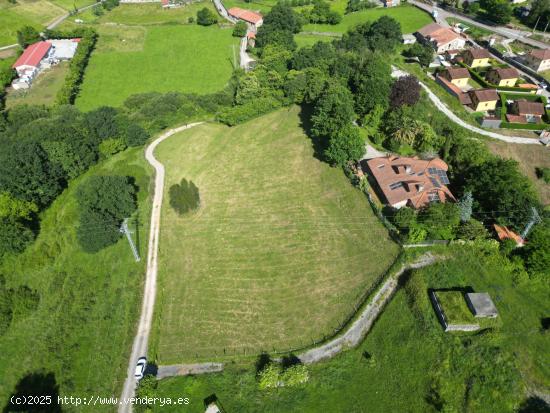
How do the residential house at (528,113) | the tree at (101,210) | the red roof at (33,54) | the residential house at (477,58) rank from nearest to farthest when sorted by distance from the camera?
the tree at (101,210)
the residential house at (528,113)
the residential house at (477,58)
the red roof at (33,54)

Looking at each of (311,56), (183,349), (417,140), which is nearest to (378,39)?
(311,56)

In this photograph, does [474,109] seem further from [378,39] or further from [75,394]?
[75,394]

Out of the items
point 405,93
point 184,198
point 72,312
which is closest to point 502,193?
point 405,93

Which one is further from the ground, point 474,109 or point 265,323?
point 474,109

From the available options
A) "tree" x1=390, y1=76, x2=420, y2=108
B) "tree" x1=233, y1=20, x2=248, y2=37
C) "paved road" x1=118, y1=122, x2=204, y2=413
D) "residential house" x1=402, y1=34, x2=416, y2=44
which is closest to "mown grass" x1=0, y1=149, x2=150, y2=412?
"paved road" x1=118, y1=122, x2=204, y2=413

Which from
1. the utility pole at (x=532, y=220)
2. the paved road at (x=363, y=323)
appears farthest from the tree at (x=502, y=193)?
the paved road at (x=363, y=323)

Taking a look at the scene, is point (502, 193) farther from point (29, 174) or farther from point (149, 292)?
point (29, 174)

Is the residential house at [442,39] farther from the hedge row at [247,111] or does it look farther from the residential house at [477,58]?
the hedge row at [247,111]
